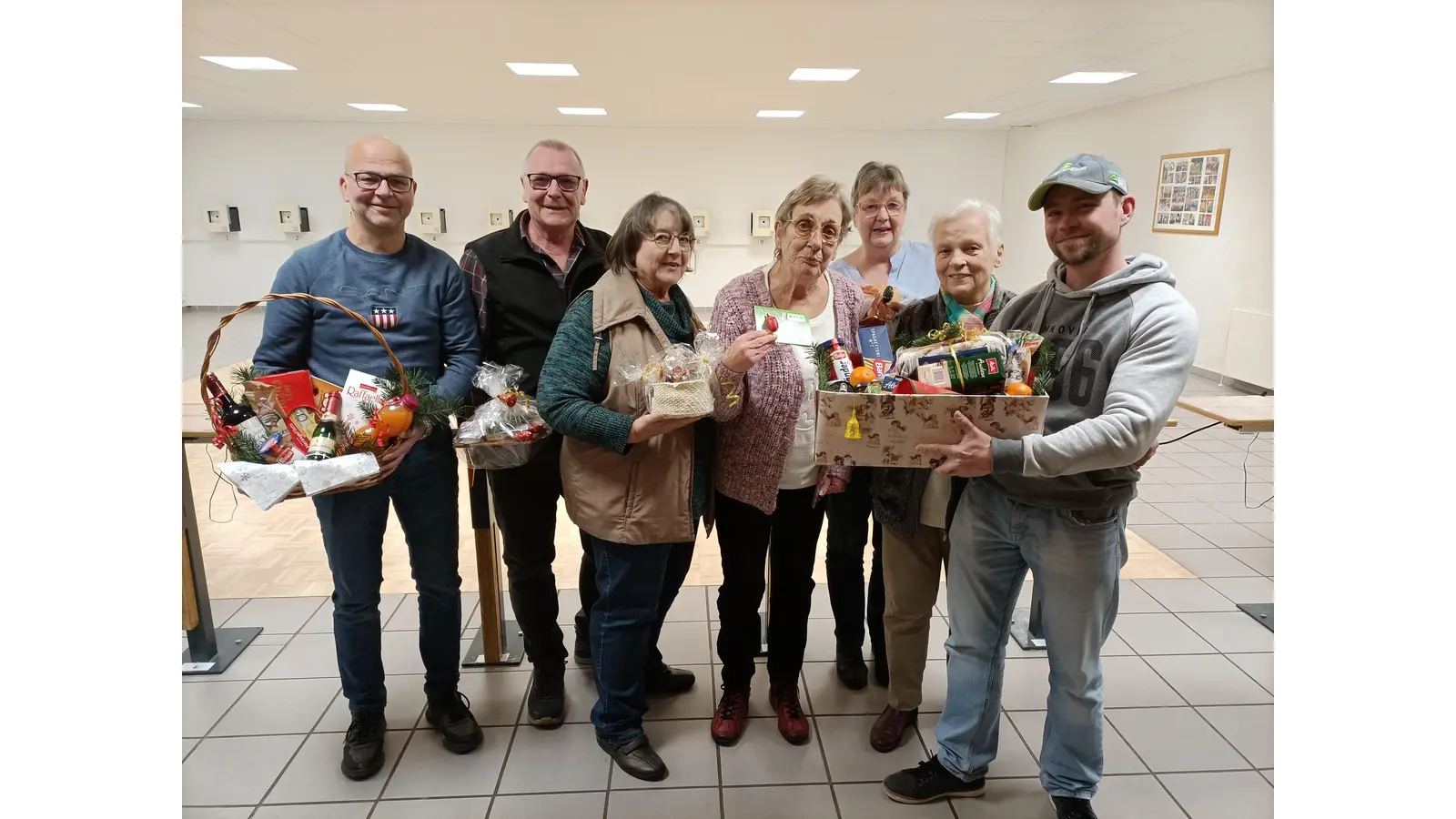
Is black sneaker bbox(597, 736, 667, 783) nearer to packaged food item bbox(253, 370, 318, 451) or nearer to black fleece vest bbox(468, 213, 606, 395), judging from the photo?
black fleece vest bbox(468, 213, 606, 395)

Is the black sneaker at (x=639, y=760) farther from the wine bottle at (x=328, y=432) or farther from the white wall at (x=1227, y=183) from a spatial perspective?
the white wall at (x=1227, y=183)

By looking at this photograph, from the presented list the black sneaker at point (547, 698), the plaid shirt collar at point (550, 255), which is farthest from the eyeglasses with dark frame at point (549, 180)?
the black sneaker at point (547, 698)

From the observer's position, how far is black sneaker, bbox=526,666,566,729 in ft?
8.34

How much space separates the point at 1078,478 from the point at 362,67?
8.72m

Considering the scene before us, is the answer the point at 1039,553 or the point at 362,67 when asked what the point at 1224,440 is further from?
the point at 362,67

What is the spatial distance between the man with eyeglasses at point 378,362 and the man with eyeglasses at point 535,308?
0.36 ft

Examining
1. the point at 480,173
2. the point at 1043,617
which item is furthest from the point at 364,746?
the point at 480,173

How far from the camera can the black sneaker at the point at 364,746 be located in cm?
230

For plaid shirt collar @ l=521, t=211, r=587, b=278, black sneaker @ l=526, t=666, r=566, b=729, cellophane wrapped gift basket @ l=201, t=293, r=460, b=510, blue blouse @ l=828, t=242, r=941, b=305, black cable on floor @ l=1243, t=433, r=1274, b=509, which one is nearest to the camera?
cellophane wrapped gift basket @ l=201, t=293, r=460, b=510

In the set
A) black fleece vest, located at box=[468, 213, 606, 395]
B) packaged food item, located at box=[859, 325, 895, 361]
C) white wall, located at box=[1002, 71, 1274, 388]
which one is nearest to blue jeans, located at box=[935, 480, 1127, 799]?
packaged food item, located at box=[859, 325, 895, 361]

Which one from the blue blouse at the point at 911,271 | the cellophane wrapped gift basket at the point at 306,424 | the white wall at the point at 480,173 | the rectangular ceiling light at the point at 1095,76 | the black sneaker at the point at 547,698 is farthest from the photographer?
the white wall at the point at 480,173

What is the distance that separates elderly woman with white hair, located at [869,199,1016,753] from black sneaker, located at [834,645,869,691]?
231 mm

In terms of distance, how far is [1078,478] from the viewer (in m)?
1.83

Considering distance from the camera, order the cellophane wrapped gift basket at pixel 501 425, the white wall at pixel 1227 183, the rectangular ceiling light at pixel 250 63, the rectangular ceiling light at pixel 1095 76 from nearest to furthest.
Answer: the cellophane wrapped gift basket at pixel 501 425 < the white wall at pixel 1227 183 < the rectangular ceiling light at pixel 250 63 < the rectangular ceiling light at pixel 1095 76
